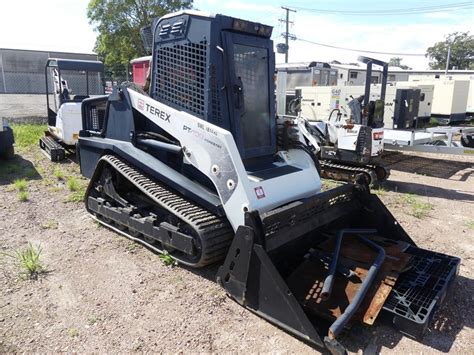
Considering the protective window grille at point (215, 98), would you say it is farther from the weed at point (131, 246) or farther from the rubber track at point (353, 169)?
the rubber track at point (353, 169)

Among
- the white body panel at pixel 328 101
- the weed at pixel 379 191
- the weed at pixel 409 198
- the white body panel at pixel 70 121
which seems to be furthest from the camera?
the white body panel at pixel 328 101

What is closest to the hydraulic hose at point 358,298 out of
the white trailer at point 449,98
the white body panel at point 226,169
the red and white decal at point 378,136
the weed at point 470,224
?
the white body panel at point 226,169

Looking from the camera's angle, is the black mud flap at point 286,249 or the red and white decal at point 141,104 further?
the red and white decal at point 141,104

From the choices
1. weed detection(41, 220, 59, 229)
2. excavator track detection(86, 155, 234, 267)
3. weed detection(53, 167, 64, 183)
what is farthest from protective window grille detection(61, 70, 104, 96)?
excavator track detection(86, 155, 234, 267)

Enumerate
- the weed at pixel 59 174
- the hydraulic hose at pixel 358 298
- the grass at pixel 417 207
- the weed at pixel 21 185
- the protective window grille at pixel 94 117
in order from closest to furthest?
1. the hydraulic hose at pixel 358 298
2. the grass at pixel 417 207
3. the protective window grille at pixel 94 117
4. the weed at pixel 21 185
5. the weed at pixel 59 174

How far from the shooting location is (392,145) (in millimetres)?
8477

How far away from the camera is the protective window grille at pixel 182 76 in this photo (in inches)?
148

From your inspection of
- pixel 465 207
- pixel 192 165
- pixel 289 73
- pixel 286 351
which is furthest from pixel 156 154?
pixel 289 73

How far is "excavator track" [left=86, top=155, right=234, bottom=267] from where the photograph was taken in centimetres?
349

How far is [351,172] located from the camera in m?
7.34

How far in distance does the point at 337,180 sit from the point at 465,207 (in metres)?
2.15

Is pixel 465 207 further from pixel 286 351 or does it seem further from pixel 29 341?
pixel 29 341

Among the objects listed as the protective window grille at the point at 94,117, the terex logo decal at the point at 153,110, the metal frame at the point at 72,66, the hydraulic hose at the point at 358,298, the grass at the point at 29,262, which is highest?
the metal frame at the point at 72,66

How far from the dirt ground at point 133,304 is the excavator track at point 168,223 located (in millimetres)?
152
